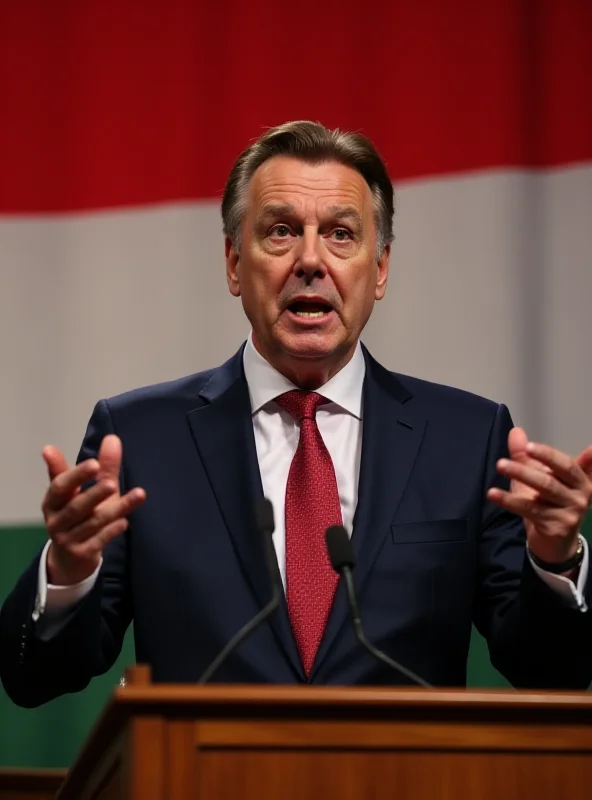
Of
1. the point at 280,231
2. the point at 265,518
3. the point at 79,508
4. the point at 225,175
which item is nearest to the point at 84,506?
the point at 79,508

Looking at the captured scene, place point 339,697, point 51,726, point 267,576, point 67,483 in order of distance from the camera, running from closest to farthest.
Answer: point 339,697 < point 67,483 < point 267,576 < point 51,726

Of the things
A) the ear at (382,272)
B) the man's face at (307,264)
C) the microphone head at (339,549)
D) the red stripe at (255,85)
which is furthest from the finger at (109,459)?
the red stripe at (255,85)

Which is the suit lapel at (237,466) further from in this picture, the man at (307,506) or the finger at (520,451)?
the finger at (520,451)

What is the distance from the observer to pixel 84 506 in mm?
1460

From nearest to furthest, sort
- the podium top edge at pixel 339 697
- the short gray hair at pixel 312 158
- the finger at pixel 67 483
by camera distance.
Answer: the podium top edge at pixel 339 697
the finger at pixel 67 483
the short gray hair at pixel 312 158

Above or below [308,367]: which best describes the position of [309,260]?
above

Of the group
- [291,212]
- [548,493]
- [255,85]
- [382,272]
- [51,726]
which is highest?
[255,85]

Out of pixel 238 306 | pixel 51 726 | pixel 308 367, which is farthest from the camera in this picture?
pixel 238 306

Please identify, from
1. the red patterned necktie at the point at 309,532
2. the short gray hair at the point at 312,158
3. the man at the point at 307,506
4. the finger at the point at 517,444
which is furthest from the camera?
the short gray hair at the point at 312,158

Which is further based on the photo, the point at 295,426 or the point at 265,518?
the point at 295,426

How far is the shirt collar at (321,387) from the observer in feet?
6.85

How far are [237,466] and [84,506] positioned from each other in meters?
0.55

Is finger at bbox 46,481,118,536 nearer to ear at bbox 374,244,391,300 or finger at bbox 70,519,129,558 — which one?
finger at bbox 70,519,129,558

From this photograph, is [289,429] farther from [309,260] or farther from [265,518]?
[265,518]
